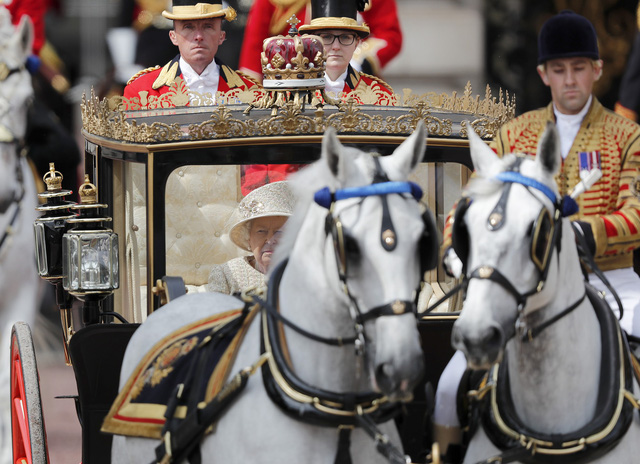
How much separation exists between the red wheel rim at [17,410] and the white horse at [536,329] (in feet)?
5.54

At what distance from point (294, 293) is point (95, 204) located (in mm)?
1314

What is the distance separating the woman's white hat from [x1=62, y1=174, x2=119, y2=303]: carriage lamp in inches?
15.4

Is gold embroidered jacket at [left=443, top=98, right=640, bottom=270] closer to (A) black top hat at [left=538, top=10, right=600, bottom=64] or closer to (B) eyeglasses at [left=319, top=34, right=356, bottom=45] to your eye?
(A) black top hat at [left=538, top=10, right=600, bottom=64]

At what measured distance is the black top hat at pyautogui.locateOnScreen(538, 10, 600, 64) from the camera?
139 inches

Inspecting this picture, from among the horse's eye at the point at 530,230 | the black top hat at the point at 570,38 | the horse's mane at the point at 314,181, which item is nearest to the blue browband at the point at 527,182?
the horse's eye at the point at 530,230

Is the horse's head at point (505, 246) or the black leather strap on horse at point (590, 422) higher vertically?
the horse's head at point (505, 246)

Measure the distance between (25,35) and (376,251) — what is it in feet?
15.8

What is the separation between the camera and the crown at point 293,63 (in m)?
4.13

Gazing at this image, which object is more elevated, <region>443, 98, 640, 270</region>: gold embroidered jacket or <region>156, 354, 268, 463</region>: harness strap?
<region>443, 98, 640, 270</region>: gold embroidered jacket

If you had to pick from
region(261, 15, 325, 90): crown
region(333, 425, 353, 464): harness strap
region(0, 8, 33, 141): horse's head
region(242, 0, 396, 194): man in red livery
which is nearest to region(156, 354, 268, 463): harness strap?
region(333, 425, 353, 464): harness strap

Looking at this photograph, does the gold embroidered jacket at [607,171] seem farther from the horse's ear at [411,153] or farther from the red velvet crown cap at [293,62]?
the red velvet crown cap at [293,62]

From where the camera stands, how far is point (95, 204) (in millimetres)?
4176

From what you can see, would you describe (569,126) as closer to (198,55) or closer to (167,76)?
(198,55)

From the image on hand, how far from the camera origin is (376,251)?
2824mm
